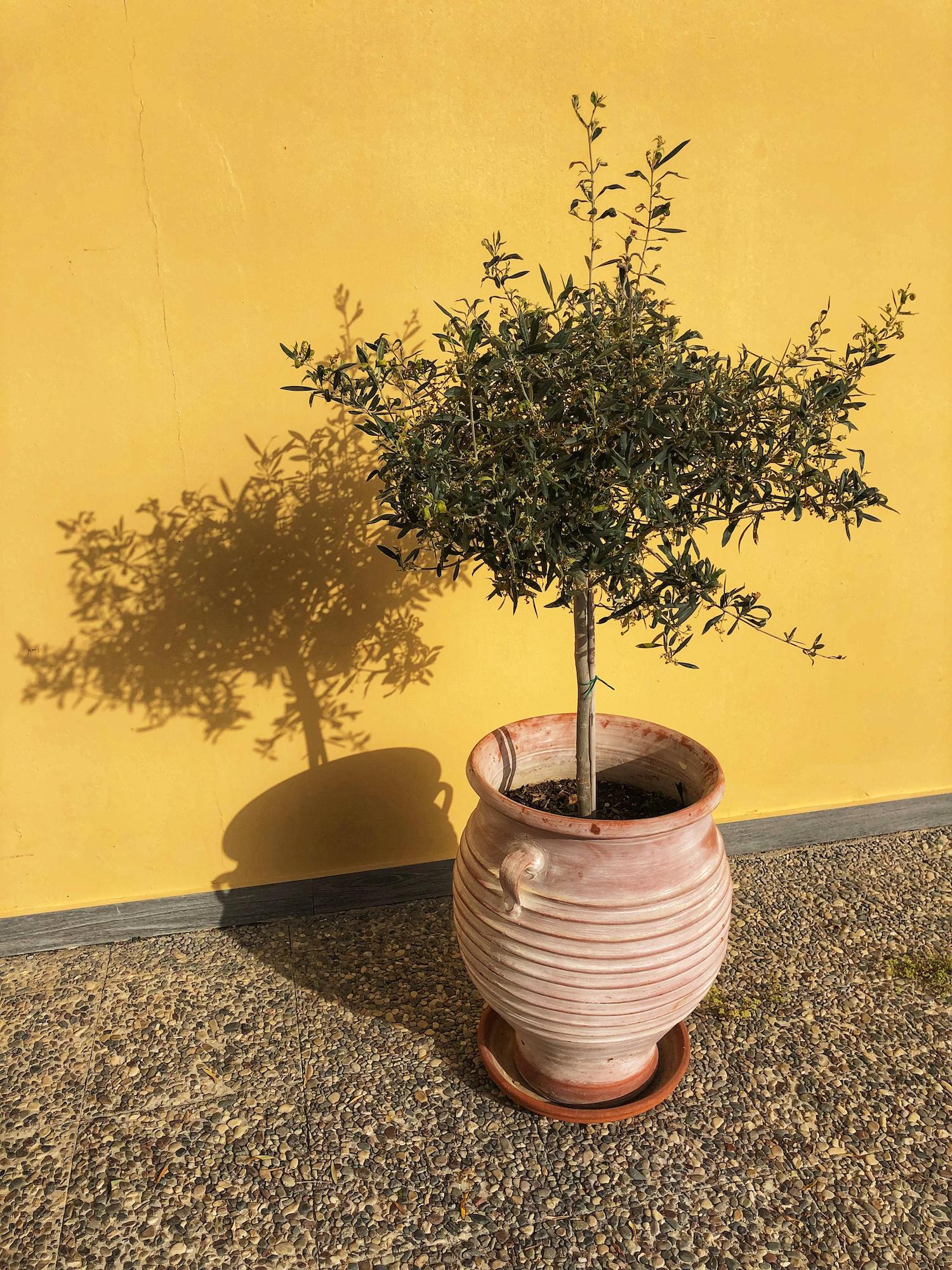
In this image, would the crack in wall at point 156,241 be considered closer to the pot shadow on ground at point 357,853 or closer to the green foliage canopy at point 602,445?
the green foliage canopy at point 602,445

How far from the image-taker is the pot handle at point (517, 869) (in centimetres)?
201

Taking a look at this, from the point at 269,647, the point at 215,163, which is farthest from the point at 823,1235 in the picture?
the point at 215,163

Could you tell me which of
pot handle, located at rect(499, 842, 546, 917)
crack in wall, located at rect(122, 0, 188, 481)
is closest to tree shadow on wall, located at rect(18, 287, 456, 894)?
crack in wall, located at rect(122, 0, 188, 481)

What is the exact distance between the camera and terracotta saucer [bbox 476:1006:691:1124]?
2.24 m

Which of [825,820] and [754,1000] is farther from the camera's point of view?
[825,820]

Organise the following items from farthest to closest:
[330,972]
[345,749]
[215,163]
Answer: [345,749] → [330,972] → [215,163]

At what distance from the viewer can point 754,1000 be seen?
2.69m

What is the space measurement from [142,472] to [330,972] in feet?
5.31

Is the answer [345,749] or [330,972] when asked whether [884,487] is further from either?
[330,972]

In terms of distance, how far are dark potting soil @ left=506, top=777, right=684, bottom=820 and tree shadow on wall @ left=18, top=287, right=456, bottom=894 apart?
2.38 ft

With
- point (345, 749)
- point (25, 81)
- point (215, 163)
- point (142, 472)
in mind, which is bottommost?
point (345, 749)

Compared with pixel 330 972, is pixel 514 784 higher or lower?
higher

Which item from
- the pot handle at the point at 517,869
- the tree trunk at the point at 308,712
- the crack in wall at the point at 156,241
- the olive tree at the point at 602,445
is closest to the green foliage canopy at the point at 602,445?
the olive tree at the point at 602,445

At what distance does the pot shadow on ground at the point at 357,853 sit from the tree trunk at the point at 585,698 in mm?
888
